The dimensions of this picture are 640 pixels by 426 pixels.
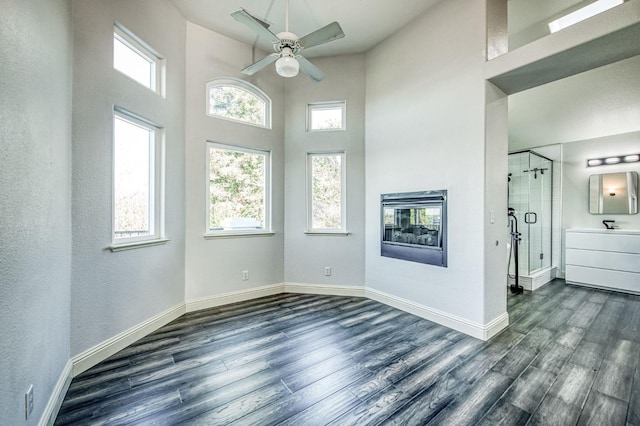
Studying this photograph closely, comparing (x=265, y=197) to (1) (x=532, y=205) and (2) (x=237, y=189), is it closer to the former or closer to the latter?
(2) (x=237, y=189)

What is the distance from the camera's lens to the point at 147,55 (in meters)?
2.93

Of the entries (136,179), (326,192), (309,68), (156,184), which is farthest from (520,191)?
(136,179)

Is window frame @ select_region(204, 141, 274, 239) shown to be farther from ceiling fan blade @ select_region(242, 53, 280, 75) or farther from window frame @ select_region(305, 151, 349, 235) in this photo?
ceiling fan blade @ select_region(242, 53, 280, 75)

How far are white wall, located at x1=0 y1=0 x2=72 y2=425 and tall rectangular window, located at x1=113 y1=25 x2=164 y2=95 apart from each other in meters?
0.53

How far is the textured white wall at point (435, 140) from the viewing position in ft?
9.15

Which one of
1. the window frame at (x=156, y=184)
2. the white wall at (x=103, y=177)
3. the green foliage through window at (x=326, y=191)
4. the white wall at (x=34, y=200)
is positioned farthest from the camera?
the green foliage through window at (x=326, y=191)

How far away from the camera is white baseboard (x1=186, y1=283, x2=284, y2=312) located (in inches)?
138

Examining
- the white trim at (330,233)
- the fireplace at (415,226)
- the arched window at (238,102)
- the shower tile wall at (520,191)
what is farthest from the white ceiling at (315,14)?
the shower tile wall at (520,191)

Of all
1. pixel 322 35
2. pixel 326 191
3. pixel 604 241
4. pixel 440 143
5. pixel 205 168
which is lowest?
pixel 604 241

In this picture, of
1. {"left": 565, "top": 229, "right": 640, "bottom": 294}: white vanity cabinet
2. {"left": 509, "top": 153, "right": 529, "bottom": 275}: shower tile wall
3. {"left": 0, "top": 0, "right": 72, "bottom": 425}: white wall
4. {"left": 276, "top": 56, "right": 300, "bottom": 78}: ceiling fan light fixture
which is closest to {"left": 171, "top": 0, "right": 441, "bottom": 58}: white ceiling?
{"left": 276, "top": 56, "right": 300, "bottom": 78}: ceiling fan light fixture

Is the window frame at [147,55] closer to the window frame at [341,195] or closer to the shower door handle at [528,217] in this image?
the window frame at [341,195]

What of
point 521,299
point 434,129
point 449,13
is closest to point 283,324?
point 434,129

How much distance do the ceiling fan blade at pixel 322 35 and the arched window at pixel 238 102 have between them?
1.61 meters

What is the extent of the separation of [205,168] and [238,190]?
53 cm
